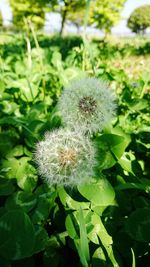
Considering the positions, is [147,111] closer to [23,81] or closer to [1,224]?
[23,81]

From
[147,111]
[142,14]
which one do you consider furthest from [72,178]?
[142,14]

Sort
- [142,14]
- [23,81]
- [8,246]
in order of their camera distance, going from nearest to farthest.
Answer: [8,246] < [23,81] < [142,14]

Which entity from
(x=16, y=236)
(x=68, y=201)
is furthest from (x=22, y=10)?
(x=16, y=236)

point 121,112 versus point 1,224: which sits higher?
point 1,224

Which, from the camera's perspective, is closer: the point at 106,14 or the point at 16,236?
the point at 16,236

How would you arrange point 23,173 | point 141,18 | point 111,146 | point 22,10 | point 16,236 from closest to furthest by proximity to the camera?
point 16,236
point 111,146
point 23,173
point 22,10
point 141,18

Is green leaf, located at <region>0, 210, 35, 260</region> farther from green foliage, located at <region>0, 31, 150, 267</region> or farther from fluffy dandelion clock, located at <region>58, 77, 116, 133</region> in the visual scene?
fluffy dandelion clock, located at <region>58, 77, 116, 133</region>

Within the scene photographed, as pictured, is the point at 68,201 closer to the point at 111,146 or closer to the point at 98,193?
the point at 98,193

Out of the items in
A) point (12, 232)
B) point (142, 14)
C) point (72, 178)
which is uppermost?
point (72, 178)
